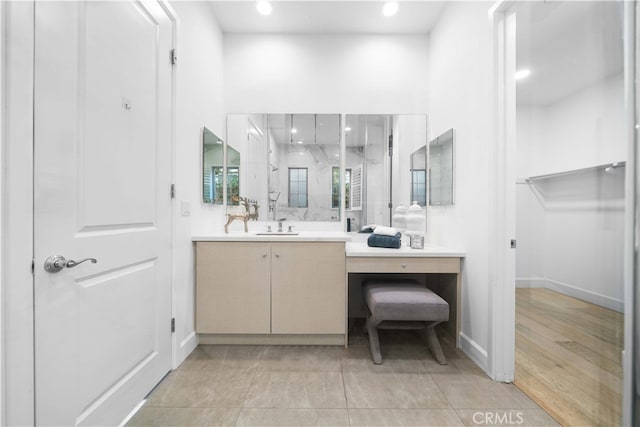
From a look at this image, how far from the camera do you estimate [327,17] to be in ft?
7.79

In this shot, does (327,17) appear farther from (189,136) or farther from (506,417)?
(506,417)

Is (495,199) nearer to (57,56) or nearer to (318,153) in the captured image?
(318,153)

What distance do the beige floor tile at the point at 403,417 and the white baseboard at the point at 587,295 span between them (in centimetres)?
92

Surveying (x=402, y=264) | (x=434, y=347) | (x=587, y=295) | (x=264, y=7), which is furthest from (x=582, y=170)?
(x=264, y=7)

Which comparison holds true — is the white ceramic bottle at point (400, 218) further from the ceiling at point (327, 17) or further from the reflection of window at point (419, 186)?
the ceiling at point (327, 17)

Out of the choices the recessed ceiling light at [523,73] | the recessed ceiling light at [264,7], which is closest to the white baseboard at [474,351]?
the recessed ceiling light at [523,73]

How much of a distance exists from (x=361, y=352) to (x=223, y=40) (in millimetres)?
3120

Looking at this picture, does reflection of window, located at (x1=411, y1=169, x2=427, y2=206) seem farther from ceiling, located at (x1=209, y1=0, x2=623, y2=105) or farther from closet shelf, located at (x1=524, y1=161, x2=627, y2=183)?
closet shelf, located at (x1=524, y1=161, x2=627, y2=183)

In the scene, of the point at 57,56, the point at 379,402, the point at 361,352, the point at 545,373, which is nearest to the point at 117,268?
the point at 57,56

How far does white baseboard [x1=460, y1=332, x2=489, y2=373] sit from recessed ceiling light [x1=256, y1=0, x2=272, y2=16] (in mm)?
3153

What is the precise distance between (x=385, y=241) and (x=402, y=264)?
24 cm

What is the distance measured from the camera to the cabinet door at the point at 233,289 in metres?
1.99

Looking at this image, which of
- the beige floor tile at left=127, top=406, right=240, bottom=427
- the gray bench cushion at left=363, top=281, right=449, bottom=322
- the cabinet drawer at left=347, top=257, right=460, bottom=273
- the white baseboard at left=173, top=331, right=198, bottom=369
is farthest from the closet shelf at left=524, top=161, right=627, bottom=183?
the white baseboard at left=173, top=331, right=198, bottom=369

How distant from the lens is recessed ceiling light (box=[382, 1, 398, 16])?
7.18 feet
